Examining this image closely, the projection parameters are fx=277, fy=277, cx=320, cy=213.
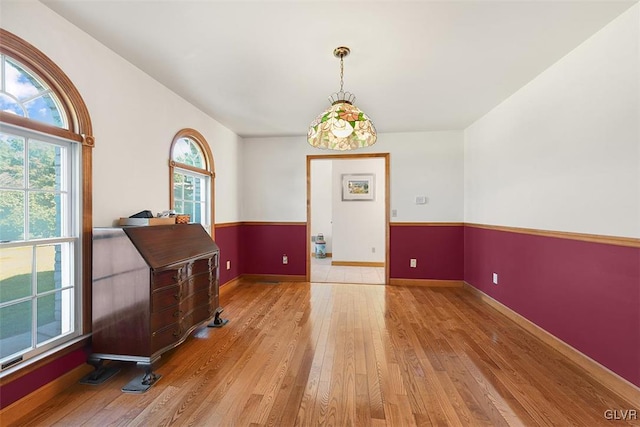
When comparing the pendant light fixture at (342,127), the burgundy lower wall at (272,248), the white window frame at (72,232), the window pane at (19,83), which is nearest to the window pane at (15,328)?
the white window frame at (72,232)

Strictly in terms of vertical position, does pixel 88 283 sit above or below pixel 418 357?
above

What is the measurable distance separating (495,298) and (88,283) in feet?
13.5

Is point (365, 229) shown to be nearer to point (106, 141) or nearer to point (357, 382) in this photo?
point (357, 382)

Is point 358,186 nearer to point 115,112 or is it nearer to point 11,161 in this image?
point 115,112

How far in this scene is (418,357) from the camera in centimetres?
224

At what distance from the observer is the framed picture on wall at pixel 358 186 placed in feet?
20.6

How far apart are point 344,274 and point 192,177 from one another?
10.5 ft

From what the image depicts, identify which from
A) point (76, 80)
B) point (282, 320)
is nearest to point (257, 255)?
point (282, 320)

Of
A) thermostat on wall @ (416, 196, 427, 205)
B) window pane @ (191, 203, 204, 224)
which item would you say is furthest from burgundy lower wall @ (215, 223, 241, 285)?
thermostat on wall @ (416, 196, 427, 205)

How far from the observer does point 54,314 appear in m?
1.86

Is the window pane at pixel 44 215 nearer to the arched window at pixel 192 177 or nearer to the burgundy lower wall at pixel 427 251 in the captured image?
the arched window at pixel 192 177

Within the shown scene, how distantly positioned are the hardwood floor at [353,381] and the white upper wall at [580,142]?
1115mm

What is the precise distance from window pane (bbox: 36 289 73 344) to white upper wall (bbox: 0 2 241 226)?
0.54m

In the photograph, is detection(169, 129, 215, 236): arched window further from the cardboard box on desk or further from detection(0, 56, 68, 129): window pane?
detection(0, 56, 68, 129): window pane
